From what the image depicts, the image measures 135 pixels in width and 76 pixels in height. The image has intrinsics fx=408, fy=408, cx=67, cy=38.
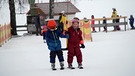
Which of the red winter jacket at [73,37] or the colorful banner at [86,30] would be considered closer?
the red winter jacket at [73,37]

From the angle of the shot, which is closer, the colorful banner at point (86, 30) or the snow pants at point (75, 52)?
the snow pants at point (75, 52)

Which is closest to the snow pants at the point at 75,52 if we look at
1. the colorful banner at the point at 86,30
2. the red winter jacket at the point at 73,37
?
the red winter jacket at the point at 73,37

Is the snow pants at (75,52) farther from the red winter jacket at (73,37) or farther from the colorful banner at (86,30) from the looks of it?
the colorful banner at (86,30)

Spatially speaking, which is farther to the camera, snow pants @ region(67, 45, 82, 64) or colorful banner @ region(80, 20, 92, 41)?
colorful banner @ region(80, 20, 92, 41)

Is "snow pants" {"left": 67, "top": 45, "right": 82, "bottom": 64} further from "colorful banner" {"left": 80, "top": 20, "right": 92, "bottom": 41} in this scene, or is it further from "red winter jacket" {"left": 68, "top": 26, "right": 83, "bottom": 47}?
"colorful banner" {"left": 80, "top": 20, "right": 92, "bottom": 41}

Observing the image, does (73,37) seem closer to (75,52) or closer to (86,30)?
(75,52)

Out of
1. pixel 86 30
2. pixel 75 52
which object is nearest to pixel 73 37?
pixel 75 52

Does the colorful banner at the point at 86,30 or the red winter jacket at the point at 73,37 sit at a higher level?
the red winter jacket at the point at 73,37

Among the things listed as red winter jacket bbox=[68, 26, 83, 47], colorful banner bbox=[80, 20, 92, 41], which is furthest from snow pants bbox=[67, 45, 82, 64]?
colorful banner bbox=[80, 20, 92, 41]

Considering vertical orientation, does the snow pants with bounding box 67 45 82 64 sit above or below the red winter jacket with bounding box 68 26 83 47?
below

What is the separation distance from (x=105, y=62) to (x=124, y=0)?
8445 centimetres

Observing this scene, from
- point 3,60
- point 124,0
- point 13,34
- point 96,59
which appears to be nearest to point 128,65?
point 96,59

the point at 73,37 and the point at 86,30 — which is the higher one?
the point at 73,37

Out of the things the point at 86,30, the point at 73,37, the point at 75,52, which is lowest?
the point at 86,30
